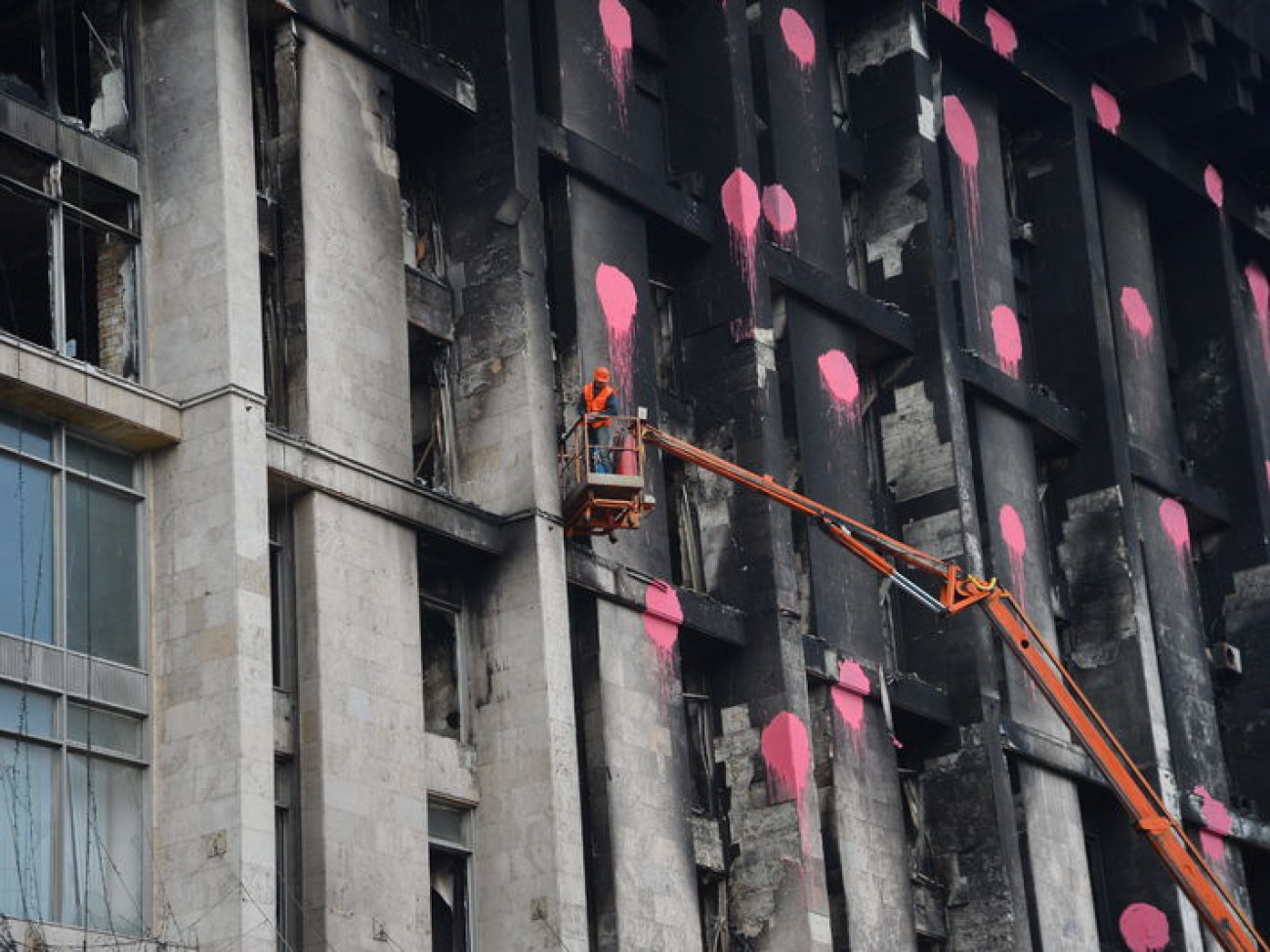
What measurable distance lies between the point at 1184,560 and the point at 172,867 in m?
35.3

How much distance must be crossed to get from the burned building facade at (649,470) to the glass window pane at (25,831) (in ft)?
0.24

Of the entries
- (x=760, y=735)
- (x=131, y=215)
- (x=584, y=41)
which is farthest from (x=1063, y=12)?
(x=131, y=215)

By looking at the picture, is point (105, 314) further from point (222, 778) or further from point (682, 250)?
point (682, 250)

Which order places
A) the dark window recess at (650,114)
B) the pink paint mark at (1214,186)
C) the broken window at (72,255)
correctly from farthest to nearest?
1. the pink paint mark at (1214,186)
2. the dark window recess at (650,114)
3. the broken window at (72,255)

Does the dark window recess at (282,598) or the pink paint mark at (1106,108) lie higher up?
the pink paint mark at (1106,108)

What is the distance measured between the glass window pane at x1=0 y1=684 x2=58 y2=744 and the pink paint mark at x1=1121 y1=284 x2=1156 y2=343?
37910 mm

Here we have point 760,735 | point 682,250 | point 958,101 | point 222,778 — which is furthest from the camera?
point 958,101

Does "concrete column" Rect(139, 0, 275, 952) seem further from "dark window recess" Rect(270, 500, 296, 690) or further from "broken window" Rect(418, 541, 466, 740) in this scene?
"broken window" Rect(418, 541, 466, 740)

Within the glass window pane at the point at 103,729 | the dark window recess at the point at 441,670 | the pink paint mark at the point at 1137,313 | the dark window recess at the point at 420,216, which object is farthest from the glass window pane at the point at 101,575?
the pink paint mark at the point at 1137,313

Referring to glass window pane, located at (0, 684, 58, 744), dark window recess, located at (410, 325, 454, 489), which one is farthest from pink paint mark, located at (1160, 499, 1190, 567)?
glass window pane, located at (0, 684, 58, 744)

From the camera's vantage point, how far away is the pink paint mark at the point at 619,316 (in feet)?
170

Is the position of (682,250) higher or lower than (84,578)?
higher

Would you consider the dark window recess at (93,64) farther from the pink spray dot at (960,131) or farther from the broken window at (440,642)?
the pink spray dot at (960,131)

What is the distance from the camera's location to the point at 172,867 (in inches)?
1550
